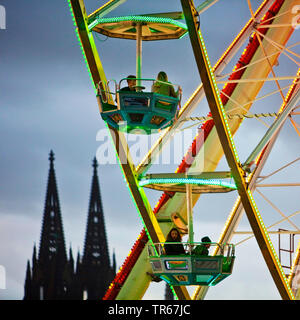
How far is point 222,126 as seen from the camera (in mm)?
29578

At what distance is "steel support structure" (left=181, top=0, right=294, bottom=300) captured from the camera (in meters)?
28.6

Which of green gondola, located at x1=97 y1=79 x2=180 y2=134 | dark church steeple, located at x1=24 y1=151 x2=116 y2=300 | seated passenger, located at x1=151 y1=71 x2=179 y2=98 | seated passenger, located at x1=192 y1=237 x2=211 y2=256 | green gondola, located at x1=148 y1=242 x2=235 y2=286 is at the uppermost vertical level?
dark church steeple, located at x1=24 y1=151 x2=116 y2=300

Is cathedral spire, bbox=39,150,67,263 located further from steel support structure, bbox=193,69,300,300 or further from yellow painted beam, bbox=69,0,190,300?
yellow painted beam, bbox=69,0,190,300

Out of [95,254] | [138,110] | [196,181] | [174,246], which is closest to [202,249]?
[174,246]

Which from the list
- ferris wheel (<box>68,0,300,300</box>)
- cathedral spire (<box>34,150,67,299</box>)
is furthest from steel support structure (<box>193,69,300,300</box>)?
cathedral spire (<box>34,150,67,299</box>)

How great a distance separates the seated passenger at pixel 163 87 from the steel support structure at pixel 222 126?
50.5 inches

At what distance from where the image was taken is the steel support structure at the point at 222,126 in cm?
2861

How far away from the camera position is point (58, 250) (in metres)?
85.7

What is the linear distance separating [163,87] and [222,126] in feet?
7.97

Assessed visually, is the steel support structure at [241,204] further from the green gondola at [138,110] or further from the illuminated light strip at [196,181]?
the green gondola at [138,110]

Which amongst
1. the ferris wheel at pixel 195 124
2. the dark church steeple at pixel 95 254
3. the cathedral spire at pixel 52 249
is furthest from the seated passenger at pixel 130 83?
the cathedral spire at pixel 52 249

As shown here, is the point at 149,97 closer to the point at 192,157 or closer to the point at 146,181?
the point at 146,181

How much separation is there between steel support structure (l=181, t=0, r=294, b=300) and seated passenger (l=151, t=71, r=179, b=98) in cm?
128
